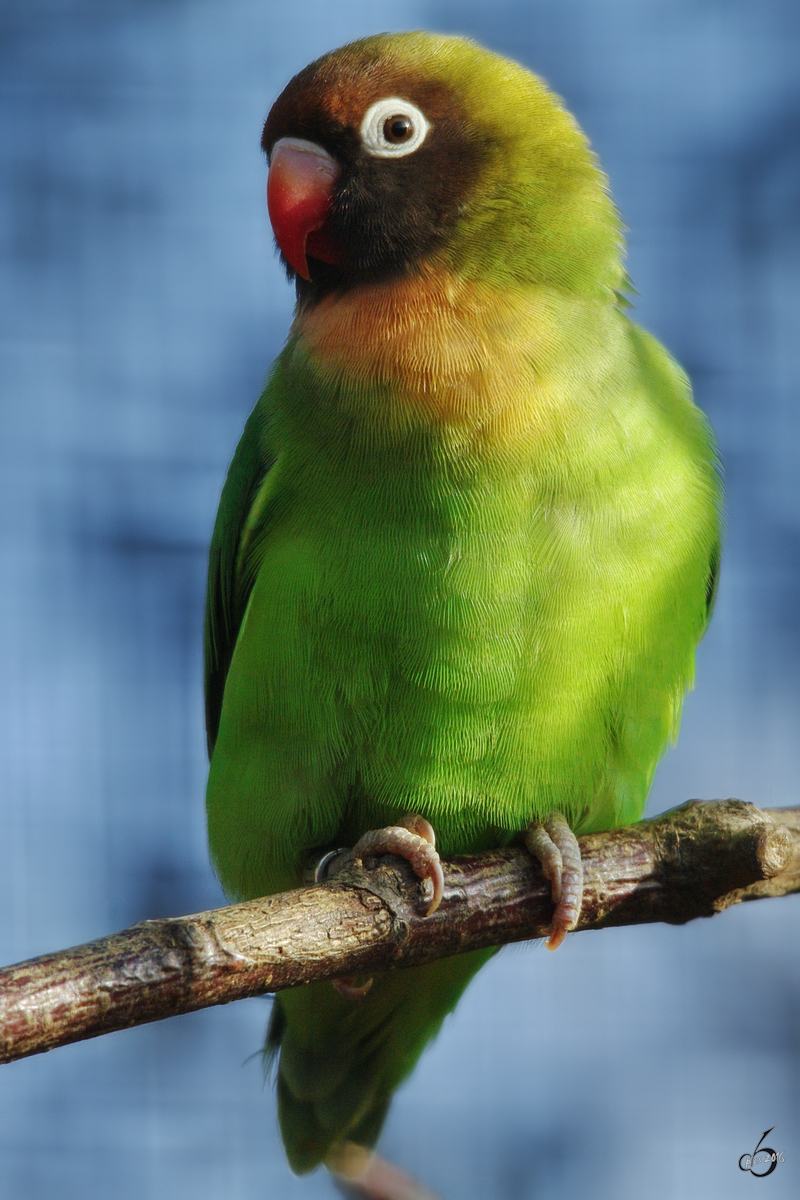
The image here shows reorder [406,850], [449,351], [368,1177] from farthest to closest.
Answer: [368,1177] → [449,351] → [406,850]

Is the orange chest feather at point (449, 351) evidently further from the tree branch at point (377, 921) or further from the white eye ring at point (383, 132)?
the tree branch at point (377, 921)

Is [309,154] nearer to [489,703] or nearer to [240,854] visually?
[489,703]

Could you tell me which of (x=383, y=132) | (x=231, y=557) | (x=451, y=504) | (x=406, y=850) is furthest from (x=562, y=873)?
(x=383, y=132)

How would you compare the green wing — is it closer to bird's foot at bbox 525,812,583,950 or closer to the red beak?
the red beak

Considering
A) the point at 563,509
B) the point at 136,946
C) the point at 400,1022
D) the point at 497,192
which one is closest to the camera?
the point at 136,946

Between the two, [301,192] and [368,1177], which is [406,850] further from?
[301,192]

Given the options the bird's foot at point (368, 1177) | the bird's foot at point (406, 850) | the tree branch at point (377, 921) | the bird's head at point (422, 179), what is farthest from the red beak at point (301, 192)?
the bird's foot at point (368, 1177)

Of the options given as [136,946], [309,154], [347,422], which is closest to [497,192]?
[309,154]
